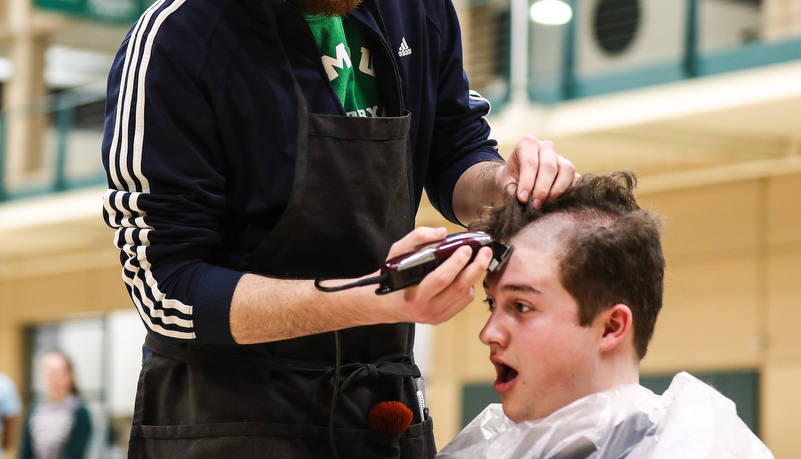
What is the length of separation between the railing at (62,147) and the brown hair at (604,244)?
941 centimetres

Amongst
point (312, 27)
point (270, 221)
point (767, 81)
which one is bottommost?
point (270, 221)

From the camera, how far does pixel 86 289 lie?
40.0 feet

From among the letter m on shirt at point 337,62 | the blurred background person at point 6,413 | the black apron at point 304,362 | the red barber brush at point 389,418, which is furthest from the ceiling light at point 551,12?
the red barber brush at point 389,418

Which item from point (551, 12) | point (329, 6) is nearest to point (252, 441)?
point (329, 6)

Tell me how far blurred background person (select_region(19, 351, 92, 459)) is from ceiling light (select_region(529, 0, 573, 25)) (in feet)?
15.0

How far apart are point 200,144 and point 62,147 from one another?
1026cm

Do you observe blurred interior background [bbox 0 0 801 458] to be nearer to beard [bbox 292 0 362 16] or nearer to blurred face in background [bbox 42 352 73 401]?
blurred face in background [bbox 42 352 73 401]

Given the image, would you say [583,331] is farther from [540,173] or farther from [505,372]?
[540,173]

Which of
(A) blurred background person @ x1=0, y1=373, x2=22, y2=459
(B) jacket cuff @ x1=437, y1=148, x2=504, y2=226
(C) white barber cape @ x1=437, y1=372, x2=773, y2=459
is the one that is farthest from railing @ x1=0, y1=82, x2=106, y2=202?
(C) white barber cape @ x1=437, y1=372, x2=773, y2=459

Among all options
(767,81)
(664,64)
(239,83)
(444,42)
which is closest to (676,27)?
(664,64)

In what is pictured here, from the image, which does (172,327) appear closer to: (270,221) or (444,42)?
(270,221)

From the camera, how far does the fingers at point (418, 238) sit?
4.91 ft

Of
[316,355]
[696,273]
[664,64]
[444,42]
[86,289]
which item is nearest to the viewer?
[316,355]

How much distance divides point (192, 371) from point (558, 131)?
6009 mm
